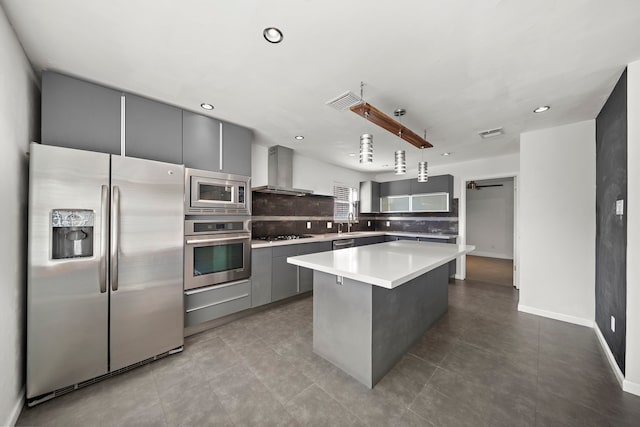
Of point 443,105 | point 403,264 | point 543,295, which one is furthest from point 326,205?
point 543,295

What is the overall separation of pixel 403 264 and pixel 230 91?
2187mm

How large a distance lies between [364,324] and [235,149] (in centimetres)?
245

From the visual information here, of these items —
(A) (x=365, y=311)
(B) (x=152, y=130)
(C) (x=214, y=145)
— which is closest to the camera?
(A) (x=365, y=311)

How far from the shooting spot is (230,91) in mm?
2182

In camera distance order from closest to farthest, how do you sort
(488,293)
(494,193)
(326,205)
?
1. (488,293)
2. (326,205)
3. (494,193)

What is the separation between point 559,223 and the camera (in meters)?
2.94

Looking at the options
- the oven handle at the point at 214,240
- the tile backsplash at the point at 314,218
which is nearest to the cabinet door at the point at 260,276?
the oven handle at the point at 214,240

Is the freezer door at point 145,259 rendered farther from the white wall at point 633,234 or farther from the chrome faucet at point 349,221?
the chrome faucet at point 349,221

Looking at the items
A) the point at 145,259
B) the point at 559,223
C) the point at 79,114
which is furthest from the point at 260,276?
the point at 559,223

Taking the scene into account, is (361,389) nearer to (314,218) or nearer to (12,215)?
(12,215)

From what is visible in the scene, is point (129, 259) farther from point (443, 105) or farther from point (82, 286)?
point (443, 105)

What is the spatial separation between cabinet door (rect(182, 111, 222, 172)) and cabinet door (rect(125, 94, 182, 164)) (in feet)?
0.20

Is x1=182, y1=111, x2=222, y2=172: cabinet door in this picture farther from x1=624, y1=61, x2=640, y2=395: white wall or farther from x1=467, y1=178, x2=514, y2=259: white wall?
x1=467, y1=178, x2=514, y2=259: white wall

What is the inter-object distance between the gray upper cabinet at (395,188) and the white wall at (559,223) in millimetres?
2400
